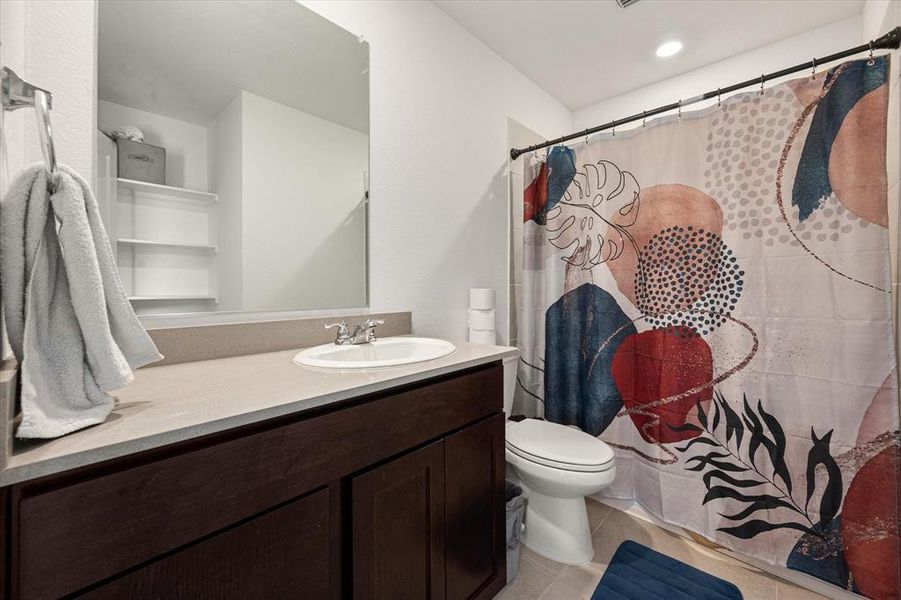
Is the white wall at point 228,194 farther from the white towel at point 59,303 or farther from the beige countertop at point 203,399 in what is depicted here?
the white towel at point 59,303

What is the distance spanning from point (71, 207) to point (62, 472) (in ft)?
1.33

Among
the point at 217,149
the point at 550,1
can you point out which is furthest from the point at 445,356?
the point at 550,1

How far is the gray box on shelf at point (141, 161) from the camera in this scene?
1040 mm

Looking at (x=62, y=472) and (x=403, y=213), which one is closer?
(x=62, y=472)

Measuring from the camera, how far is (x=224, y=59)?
48.7 inches

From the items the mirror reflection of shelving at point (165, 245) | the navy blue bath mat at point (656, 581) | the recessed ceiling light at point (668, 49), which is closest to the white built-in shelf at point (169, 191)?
the mirror reflection of shelving at point (165, 245)

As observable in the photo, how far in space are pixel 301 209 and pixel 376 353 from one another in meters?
0.60

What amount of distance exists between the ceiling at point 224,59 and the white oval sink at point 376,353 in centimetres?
81

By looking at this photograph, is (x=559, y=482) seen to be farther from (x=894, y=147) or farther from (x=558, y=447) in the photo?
(x=894, y=147)

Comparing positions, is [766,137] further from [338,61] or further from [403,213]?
[338,61]

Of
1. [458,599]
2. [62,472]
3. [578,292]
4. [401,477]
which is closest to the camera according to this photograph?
[62,472]

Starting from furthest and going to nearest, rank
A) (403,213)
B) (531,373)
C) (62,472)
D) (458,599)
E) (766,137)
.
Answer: (531,373), (403,213), (766,137), (458,599), (62,472)

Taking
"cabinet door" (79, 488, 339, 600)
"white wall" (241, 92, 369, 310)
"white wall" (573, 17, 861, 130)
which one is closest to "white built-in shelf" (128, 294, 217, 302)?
"white wall" (241, 92, 369, 310)

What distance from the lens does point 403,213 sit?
1.67 m
